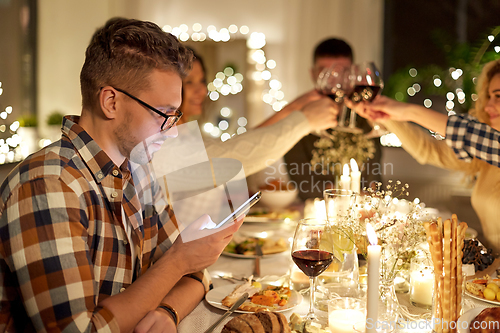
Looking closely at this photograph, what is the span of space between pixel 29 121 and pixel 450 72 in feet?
11.2

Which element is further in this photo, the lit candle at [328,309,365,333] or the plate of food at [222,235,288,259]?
the plate of food at [222,235,288,259]

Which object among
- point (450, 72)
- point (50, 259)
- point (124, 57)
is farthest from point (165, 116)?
point (450, 72)

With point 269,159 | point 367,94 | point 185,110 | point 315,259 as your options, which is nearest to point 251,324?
point 315,259

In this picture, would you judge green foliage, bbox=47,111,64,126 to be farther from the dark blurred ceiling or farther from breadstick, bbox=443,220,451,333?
the dark blurred ceiling

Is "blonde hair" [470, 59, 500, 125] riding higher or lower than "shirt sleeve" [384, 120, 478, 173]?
higher

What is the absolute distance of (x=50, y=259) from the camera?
2.64ft

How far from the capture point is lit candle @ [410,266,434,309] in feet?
3.45

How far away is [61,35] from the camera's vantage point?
334 cm

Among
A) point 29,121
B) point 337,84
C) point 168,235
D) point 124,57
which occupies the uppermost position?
point 124,57

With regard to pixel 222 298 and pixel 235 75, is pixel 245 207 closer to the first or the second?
pixel 222 298

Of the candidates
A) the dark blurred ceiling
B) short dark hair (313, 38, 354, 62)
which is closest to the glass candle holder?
short dark hair (313, 38, 354, 62)

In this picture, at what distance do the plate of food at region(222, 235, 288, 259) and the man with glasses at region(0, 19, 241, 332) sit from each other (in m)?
0.35

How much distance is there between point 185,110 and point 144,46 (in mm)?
1540

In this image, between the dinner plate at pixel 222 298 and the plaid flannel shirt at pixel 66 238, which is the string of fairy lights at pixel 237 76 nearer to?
the dinner plate at pixel 222 298
